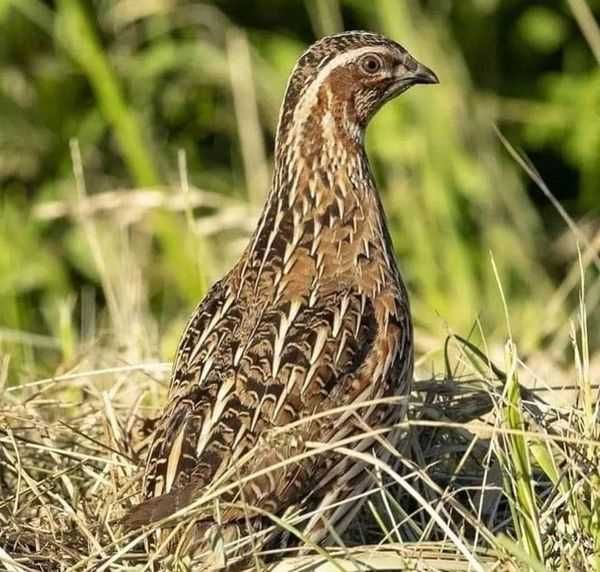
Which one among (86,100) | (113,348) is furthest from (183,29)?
(113,348)

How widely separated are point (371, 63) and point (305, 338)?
3.14 feet

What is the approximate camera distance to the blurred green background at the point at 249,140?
791 cm

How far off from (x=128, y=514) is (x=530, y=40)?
5822 millimetres

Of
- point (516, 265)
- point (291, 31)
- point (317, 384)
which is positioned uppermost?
point (291, 31)

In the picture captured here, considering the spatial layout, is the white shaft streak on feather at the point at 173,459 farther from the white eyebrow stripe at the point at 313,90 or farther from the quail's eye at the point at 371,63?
the quail's eye at the point at 371,63

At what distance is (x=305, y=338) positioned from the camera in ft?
13.6

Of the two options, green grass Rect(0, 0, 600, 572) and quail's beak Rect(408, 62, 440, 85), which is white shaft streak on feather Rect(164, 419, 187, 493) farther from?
quail's beak Rect(408, 62, 440, 85)

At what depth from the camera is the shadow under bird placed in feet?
12.9

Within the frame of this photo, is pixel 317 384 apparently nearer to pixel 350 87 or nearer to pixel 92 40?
pixel 350 87

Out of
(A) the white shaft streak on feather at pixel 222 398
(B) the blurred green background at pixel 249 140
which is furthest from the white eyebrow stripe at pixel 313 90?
(B) the blurred green background at pixel 249 140

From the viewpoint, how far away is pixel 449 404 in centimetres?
467

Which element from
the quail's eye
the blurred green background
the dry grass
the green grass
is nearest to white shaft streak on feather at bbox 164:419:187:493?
the dry grass

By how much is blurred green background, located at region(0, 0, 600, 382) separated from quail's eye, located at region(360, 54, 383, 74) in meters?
2.46

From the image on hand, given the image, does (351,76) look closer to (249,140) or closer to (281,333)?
(281,333)
